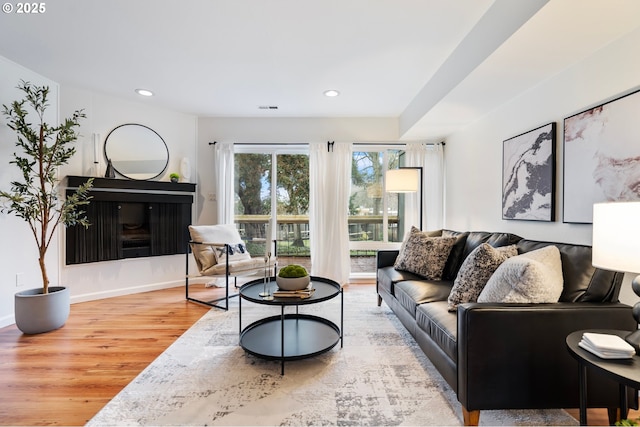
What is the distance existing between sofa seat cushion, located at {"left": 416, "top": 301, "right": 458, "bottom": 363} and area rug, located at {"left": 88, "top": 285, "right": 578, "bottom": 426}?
32cm

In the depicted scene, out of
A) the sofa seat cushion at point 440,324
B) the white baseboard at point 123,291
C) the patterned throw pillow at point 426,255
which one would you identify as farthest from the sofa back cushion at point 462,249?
the white baseboard at point 123,291

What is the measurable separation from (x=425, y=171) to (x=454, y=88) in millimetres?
1889

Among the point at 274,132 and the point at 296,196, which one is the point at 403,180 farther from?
the point at 274,132

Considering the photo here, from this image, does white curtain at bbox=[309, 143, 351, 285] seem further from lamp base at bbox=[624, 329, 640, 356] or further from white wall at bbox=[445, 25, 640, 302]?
lamp base at bbox=[624, 329, 640, 356]

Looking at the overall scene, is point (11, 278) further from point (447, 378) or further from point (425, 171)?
Result: point (425, 171)

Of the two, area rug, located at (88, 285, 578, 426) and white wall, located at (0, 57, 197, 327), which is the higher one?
white wall, located at (0, 57, 197, 327)

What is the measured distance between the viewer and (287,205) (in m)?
4.50

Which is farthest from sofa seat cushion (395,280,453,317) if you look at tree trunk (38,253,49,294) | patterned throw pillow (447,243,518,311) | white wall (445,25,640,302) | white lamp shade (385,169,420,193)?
tree trunk (38,253,49,294)

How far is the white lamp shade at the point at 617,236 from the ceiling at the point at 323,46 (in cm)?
98

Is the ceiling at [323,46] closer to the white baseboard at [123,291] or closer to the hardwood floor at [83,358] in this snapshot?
the hardwood floor at [83,358]

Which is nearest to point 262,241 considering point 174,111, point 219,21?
point 174,111

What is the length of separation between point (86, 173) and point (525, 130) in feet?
15.1

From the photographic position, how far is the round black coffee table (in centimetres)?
197

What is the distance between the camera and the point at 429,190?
4.25 m
